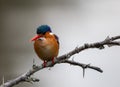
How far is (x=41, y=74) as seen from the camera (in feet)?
5.17

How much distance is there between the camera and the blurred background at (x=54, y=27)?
1534 millimetres

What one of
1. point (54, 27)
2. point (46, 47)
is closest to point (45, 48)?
point (46, 47)

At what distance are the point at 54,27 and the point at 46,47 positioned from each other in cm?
82

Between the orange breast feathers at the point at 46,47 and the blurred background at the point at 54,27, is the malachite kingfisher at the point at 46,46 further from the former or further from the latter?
the blurred background at the point at 54,27

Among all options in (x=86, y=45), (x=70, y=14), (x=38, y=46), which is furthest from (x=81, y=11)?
(x=86, y=45)

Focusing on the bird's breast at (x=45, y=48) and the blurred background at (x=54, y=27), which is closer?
the bird's breast at (x=45, y=48)

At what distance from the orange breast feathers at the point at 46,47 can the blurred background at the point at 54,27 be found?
0.72 metres

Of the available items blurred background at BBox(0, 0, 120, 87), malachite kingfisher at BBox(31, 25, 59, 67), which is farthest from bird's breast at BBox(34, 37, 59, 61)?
blurred background at BBox(0, 0, 120, 87)

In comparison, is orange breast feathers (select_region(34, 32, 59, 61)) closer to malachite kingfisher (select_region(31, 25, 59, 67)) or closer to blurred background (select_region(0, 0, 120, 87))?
malachite kingfisher (select_region(31, 25, 59, 67))

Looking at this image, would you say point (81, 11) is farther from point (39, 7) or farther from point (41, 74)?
point (41, 74)

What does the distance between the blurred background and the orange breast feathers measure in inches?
28.4

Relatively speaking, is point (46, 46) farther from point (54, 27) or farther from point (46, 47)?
point (54, 27)

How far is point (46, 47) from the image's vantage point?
0.77 metres

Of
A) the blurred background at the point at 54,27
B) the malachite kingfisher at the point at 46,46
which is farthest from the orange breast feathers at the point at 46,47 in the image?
the blurred background at the point at 54,27
